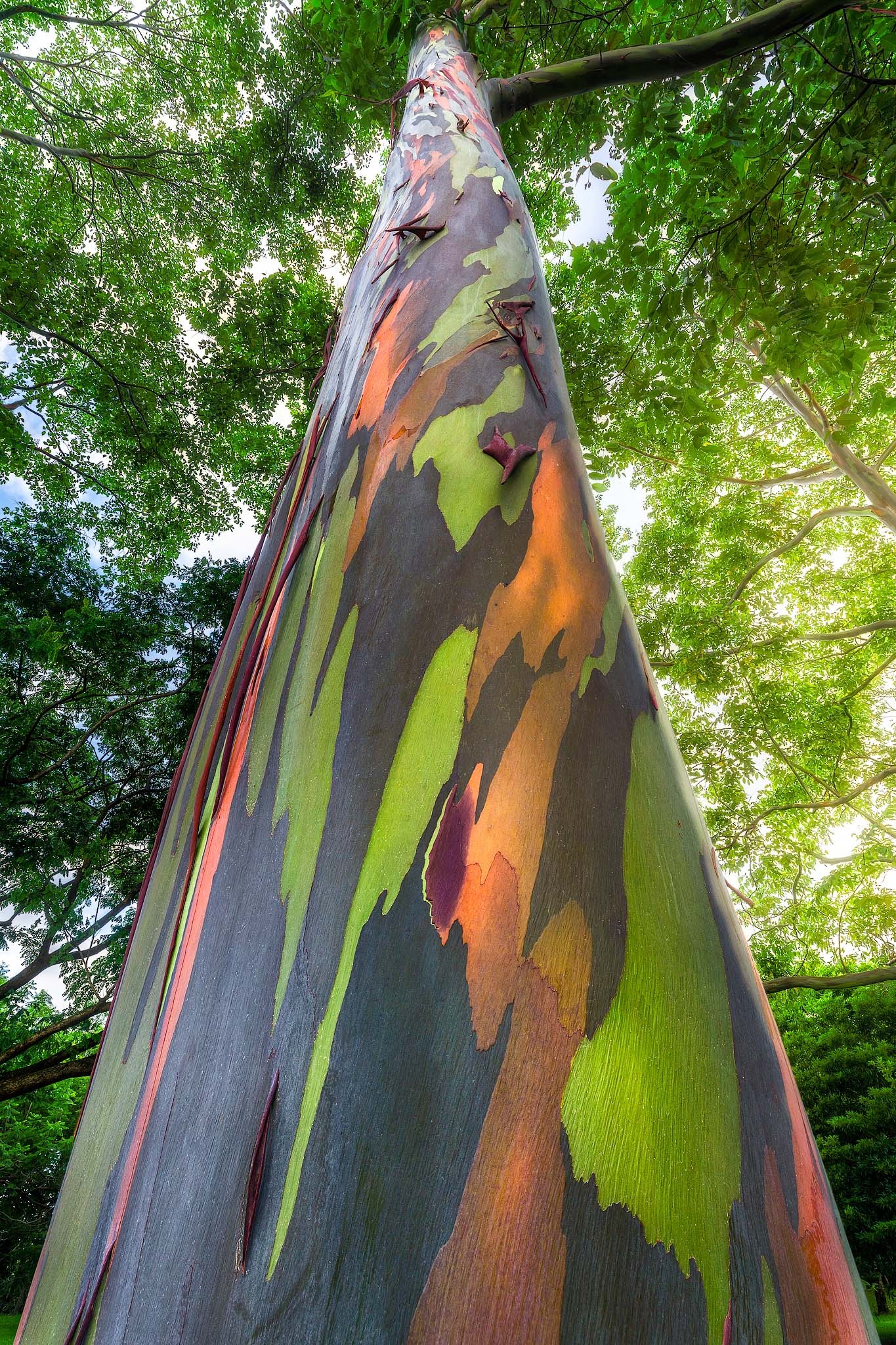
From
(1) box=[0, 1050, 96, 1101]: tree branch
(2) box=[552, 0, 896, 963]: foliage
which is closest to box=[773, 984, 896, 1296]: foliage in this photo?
(2) box=[552, 0, 896, 963]: foliage

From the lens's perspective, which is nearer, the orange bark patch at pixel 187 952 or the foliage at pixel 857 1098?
the orange bark patch at pixel 187 952

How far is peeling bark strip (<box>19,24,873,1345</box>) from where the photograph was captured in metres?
0.28

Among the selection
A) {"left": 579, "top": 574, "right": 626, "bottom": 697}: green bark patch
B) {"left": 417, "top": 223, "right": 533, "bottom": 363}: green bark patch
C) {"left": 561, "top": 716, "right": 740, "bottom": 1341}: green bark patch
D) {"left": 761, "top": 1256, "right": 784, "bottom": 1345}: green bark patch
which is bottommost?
{"left": 761, "top": 1256, "right": 784, "bottom": 1345}: green bark patch

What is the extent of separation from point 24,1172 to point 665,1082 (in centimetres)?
622

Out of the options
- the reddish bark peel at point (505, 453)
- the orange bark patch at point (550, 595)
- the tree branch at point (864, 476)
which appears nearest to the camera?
the orange bark patch at point (550, 595)

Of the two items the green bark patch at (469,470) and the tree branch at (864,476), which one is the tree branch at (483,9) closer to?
the green bark patch at (469,470)

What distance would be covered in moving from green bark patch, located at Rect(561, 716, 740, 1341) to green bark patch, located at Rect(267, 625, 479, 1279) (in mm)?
126

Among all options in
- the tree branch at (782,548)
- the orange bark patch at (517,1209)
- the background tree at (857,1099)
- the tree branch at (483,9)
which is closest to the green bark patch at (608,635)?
the orange bark patch at (517,1209)

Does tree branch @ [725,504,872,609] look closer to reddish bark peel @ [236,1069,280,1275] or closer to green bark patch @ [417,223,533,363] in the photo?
green bark patch @ [417,223,533,363]

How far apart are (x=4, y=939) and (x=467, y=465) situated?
16.4 ft

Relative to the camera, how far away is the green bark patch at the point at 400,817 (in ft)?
1.01

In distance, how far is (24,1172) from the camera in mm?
4523

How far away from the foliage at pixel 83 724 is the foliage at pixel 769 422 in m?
3.32

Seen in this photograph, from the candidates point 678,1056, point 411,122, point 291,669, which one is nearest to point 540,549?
point 291,669
